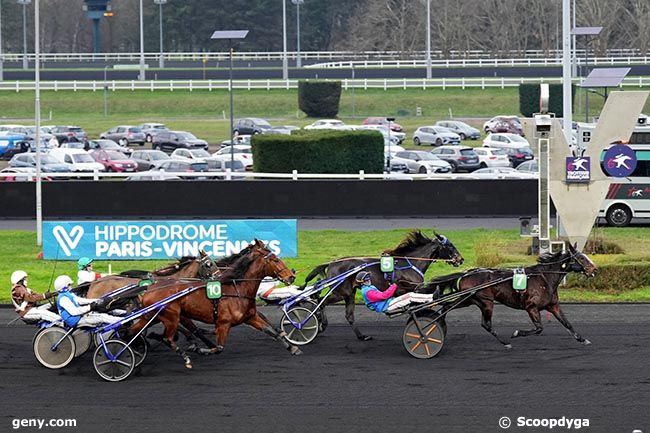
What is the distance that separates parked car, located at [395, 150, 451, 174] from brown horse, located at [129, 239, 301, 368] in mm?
26420

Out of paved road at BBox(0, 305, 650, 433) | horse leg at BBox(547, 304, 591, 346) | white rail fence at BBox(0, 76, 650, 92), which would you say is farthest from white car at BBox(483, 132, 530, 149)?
horse leg at BBox(547, 304, 591, 346)

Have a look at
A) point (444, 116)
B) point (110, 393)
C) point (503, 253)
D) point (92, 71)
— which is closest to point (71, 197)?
point (503, 253)

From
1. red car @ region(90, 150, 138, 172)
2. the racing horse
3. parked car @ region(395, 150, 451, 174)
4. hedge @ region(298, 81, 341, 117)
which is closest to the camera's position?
the racing horse

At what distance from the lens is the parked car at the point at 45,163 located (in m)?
38.9

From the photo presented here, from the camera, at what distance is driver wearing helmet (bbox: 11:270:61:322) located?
13797 mm

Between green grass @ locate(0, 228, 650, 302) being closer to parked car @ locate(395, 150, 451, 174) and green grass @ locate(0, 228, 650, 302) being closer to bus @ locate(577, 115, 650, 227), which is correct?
bus @ locate(577, 115, 650, 227)

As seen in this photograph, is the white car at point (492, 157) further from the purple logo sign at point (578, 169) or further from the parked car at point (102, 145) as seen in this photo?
the purple logo sign at point (578, 169)

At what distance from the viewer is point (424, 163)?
135ft

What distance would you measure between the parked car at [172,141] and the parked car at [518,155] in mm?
12884

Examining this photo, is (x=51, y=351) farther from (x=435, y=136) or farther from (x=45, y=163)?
(x=435, y=136)

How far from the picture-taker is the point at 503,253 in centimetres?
2077

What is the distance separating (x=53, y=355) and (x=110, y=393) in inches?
57.7

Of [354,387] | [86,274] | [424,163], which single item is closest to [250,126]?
[424,163]

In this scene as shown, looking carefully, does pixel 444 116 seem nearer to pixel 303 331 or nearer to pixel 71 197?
pixel 71 197
